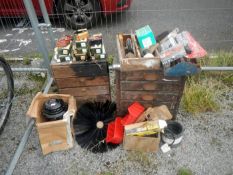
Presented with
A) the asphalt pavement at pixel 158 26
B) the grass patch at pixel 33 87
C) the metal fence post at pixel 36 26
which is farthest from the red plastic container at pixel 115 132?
the asphalt pavement at pixel 158 26

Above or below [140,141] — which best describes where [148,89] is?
above

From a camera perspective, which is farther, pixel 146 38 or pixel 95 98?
pixel 95 98

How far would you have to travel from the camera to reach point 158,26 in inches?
176

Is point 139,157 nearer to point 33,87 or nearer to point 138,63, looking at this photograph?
point 138,63

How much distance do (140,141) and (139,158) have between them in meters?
0.20

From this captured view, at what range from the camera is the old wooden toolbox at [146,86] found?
2193mm

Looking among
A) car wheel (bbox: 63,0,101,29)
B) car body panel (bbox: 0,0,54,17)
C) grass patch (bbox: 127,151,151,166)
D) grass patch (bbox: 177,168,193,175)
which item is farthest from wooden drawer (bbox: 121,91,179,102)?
car body panel (bbox: 0,0,54,17)

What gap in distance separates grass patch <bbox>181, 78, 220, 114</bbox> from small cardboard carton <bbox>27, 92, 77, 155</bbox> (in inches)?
51.9

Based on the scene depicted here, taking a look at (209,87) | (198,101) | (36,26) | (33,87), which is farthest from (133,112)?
(33,87)

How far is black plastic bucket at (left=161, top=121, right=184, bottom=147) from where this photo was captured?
233 centimetres

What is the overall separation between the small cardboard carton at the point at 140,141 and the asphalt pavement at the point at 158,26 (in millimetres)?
1697

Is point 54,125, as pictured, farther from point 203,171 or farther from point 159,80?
point 203,171

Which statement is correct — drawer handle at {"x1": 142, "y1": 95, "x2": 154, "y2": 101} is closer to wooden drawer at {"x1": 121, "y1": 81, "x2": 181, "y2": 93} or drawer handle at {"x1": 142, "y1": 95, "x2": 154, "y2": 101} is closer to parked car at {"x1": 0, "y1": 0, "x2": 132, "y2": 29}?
wooden drawer at {"x1": 121, "y1": 81, "x2": 181, "y2": 93}

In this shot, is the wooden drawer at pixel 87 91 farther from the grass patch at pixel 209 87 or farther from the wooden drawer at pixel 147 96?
the grass patch at pixel 209 87
